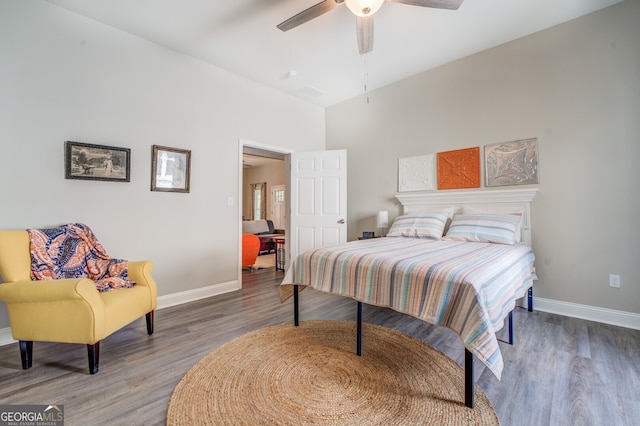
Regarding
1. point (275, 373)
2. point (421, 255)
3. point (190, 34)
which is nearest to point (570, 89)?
point (421, 255)

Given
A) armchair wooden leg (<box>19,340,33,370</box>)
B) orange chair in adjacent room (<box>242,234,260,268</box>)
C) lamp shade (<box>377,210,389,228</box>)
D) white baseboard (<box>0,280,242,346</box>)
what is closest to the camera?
armchair wooden leg (<box>19,340,33,370</box>)

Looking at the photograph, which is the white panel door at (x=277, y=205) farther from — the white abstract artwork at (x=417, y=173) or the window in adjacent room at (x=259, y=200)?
the white abstract artwork at (x=417, y=173)

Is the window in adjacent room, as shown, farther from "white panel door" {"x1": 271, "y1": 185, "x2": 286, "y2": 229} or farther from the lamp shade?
the lamp shade

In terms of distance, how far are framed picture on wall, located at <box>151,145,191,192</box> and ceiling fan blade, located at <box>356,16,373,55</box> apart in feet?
7.54

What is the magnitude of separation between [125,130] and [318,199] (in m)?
2.57

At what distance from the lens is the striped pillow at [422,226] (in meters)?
3.14

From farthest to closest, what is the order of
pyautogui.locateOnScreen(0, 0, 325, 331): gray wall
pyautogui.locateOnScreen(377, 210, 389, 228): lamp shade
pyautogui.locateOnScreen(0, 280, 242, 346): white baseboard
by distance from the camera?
pyautogui.locateOnScreen(377, 210, 389, 228): lamp shade, pyautogui.locateOnScreen(0, 280, 242, 346): white baseboard, pyautogui.locateOnScreen(0, 0, 325, 331): gray wall

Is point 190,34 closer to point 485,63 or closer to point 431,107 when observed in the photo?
point 431,107

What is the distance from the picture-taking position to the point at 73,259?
222cm

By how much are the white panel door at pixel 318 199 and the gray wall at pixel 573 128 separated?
155 centimetres

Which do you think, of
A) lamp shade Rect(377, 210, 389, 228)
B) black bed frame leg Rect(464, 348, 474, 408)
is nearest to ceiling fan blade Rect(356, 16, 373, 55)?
lamp shade Rect(377, 210, 389, 228)

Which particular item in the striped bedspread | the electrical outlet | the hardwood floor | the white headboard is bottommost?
the hardwood floor

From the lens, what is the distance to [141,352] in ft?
6.75

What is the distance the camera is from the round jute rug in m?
1.38
